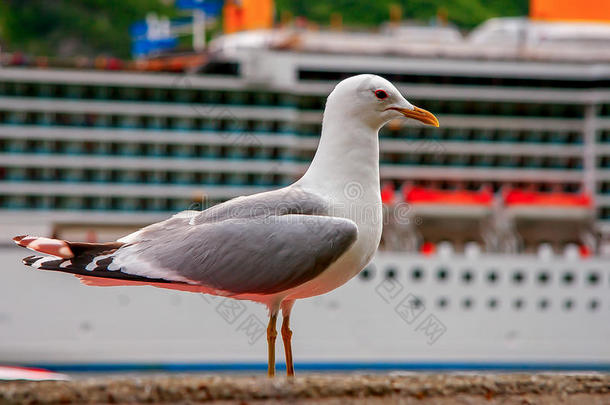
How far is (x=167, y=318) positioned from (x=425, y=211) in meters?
5.45

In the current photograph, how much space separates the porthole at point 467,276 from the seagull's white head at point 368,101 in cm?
1590

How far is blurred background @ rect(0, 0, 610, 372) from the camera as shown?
18312mm

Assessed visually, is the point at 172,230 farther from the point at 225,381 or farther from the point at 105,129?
the point at 105,129

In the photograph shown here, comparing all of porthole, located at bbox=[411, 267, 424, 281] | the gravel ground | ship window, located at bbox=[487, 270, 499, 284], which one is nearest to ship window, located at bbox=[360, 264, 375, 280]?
porthole, located at bbox=[411, 267, 424, 281]

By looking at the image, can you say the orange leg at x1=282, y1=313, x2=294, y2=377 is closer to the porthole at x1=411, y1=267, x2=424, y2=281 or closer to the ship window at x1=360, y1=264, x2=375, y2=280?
the ship window at x1=360, y1=264, x2=375, y2=280

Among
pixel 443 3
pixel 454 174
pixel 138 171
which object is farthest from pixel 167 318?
pixel 443 3

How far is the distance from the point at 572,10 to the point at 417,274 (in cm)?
828

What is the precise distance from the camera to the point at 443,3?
116ft

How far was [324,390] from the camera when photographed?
8.64ft

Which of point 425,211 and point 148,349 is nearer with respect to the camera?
point 148,349

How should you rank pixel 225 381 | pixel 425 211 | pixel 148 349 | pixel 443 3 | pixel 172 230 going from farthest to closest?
pixel 443 3 → pixel 425 211 → pixel 148 349 → pixel 172 230 → pixel 225 381

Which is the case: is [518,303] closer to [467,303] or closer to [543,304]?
[543,304]

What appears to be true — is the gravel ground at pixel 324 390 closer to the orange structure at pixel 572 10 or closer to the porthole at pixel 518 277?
the porthole at pixel 518 277

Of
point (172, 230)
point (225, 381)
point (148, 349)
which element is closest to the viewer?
point (225, 381)
